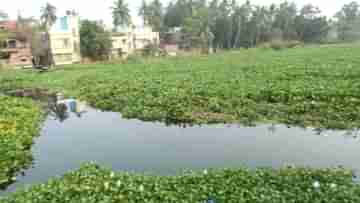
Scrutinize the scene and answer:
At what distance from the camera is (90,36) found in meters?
31.2

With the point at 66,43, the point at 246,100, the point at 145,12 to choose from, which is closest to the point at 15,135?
the point at 246,100

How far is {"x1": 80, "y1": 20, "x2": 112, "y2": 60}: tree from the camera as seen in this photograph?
3075 centimetres

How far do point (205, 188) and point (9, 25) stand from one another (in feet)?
126

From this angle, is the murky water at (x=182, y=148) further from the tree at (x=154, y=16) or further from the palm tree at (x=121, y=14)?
the tree at (x=154, y=16)

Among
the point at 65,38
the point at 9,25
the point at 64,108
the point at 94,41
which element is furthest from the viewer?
the point at 9,25

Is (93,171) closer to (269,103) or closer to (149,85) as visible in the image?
(269,103)

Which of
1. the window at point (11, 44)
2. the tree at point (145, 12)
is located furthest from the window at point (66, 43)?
the tree at point (145, 12)

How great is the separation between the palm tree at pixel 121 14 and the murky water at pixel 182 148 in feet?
106

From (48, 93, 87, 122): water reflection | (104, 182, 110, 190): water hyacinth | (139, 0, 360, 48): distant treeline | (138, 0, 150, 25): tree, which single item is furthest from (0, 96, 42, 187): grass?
(138, 0, 150, 25): tree

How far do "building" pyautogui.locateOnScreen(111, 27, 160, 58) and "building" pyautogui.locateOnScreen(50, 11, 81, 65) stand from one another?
4.33 m

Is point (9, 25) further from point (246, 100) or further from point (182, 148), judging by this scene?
point (182, 148)

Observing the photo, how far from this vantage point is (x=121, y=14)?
123ft

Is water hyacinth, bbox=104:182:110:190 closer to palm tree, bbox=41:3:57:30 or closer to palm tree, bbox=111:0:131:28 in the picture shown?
palm tree, bbox=111:0:131:28

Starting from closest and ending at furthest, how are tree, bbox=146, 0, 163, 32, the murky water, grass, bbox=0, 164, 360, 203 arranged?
grass, bbox=0, 164, 360, 203 → the murky water → tree, bbox=146, 0, 163, 32
